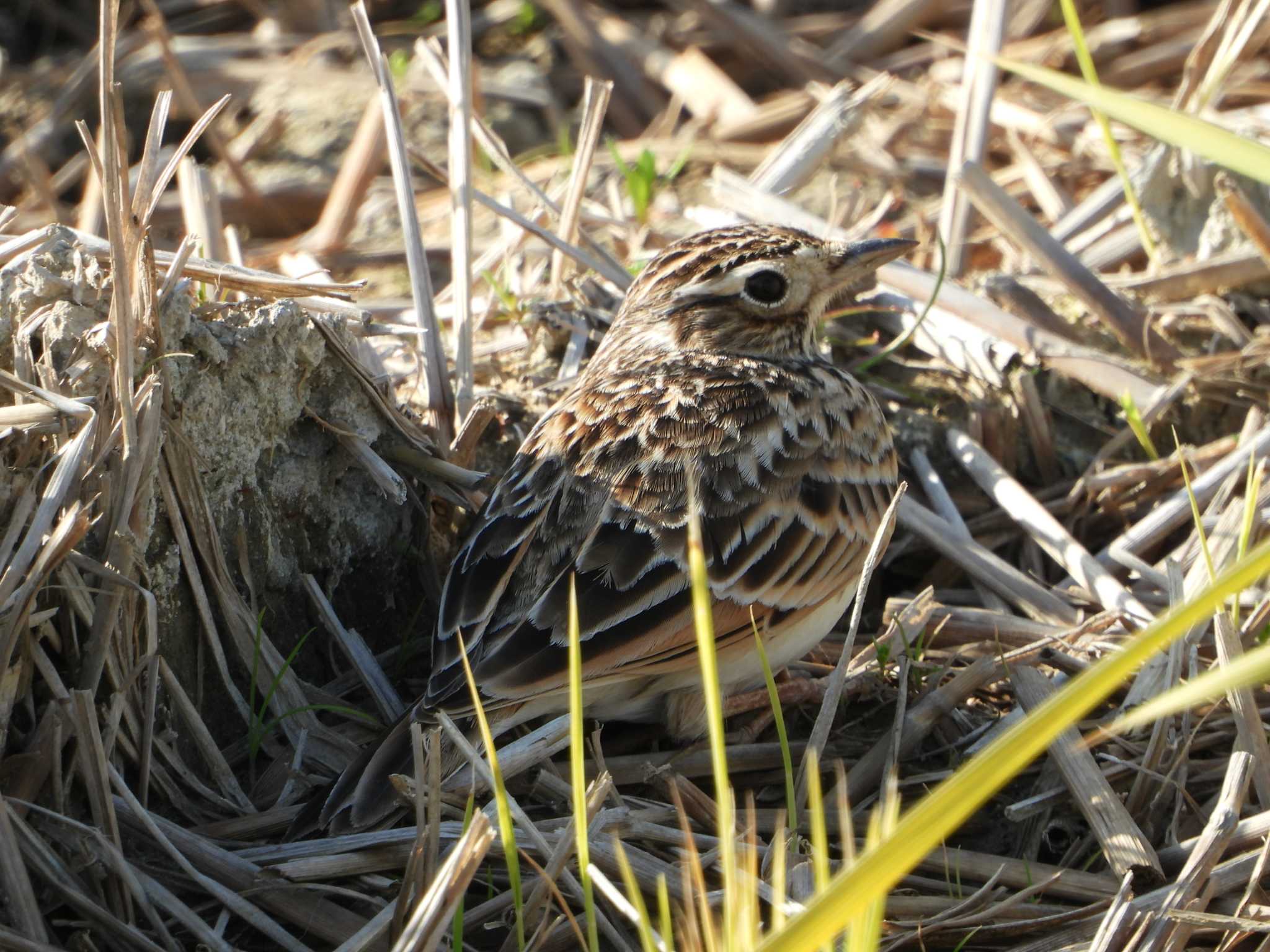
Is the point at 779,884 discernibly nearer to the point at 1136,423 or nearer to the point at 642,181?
the point at 1136,423

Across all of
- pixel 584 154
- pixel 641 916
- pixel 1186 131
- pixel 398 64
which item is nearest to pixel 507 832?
pixel 641 916

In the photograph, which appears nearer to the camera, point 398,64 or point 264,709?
point 264,709

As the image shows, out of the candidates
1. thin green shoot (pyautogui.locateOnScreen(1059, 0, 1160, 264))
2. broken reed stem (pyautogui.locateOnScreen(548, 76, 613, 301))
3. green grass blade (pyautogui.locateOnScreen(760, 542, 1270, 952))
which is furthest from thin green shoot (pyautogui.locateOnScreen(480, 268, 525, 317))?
green grass blade (pyautogui.locateOnScreen(760, 542, 1270, 952))

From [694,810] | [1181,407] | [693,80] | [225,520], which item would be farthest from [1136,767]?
[693,80]

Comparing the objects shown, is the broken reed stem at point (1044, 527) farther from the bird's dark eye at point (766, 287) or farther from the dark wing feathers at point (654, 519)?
the bird's dark eye at point (766, 287)

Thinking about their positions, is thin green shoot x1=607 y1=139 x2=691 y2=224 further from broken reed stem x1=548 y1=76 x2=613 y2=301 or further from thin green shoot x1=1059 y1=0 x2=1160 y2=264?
thin green shoot x1=1059 y1=0 x2=1160 y2=264

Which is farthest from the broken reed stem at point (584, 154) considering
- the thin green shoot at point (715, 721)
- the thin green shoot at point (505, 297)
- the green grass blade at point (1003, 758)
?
the green grass blade at point (1003, 758)
